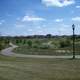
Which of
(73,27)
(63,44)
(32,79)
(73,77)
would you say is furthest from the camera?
(63,44)

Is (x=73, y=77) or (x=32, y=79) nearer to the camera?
(x=32, y=79)

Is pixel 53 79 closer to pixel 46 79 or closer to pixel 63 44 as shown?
pixel 46 79

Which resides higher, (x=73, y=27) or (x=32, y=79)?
(x=73, y=27)

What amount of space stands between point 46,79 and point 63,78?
49.4 inches

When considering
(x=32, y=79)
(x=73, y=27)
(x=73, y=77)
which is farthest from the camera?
(x=73, y=27)

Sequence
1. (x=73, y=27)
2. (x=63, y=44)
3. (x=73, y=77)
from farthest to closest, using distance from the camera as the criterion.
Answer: (x=63, y=44)
(x=73, y=27)
(x=73, y=77)

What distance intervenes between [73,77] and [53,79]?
1.67 meters

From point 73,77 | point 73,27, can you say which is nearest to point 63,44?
point 73,27

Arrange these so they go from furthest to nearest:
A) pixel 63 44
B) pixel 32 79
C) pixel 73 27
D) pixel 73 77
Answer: pixel 63 44
pixel 73 27
pixel 73 77
pixel 32 79

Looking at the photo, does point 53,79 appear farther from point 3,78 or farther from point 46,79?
point 3,78

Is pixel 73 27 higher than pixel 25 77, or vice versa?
pixel 73 27

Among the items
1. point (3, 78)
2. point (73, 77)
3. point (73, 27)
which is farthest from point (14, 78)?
point (73, 27)

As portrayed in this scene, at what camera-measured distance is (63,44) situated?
65.6m

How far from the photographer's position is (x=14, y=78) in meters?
15.0
